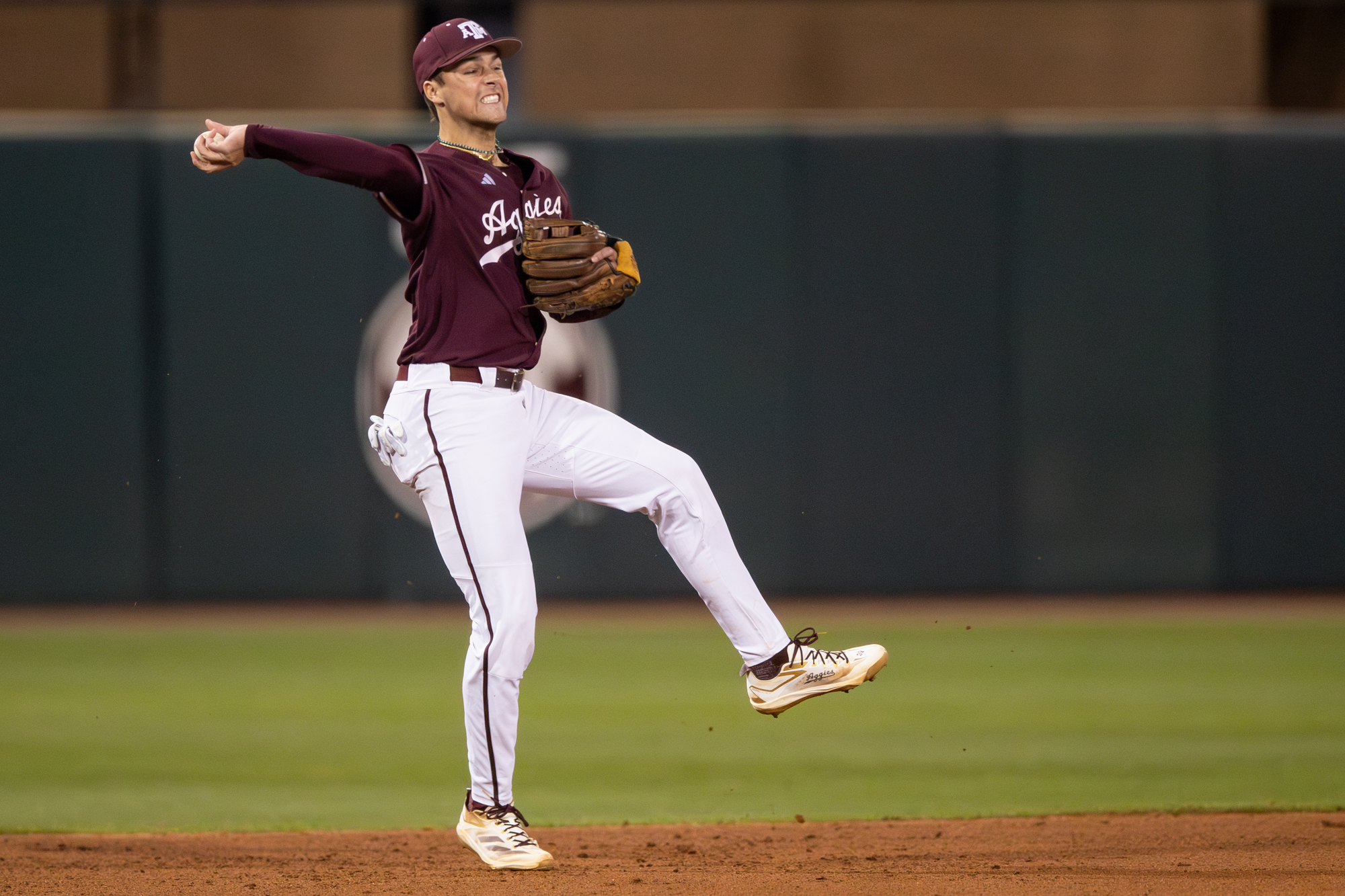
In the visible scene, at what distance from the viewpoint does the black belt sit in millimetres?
3643

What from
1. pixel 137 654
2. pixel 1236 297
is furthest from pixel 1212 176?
pixel 137 654

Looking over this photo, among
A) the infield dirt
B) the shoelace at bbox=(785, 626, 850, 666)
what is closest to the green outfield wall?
the infield dirt

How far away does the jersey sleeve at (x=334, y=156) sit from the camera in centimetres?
332

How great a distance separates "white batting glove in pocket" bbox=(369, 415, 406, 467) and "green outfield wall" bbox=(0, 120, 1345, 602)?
4.88 m

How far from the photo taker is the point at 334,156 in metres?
3.34

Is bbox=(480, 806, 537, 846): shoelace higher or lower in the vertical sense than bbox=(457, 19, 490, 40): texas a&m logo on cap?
lower

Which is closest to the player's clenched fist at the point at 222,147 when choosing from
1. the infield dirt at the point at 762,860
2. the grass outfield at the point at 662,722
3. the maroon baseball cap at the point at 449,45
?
the maroon baseball cap at the point at 449,45

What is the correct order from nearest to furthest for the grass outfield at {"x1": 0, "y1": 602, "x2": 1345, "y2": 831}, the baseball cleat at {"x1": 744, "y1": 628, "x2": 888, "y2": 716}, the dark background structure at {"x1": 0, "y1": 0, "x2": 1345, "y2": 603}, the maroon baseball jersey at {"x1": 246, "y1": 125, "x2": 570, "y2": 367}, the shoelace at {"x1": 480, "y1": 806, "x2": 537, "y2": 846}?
the maroon baseball jersey at {"x1": 246, "y1": 125, "x2": 570, "y2": 367}, the shoelace at {"x1": 480, "y1": 806, "x2": 537, "y2": 846}, the baseball cleat at {"x1": 744, "y1": 628, "x2": 888, "y2": 716}, the grass outfield at {"x1": 0, "y1": 602, "x2": 1345, "y2": 831}, the dark background structure at {"x1": 0, "y1": 0, "x2": 1345, "y2": 603}

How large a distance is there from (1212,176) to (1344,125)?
0.79 m

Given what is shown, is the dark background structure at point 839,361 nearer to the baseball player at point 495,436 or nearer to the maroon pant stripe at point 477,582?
the baseball player at point 495,436

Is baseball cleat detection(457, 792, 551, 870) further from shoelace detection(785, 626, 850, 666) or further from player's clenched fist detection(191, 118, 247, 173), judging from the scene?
player's clenched fist detection(191, 118, 247, 173)

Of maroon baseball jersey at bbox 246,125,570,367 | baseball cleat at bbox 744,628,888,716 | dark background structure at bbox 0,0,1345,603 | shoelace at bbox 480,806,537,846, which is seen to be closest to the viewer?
maroon baseball jersey at bbox 246,125,570,367

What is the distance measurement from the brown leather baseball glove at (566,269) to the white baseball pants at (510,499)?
0.76 feet

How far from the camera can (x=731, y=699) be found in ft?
21.0
